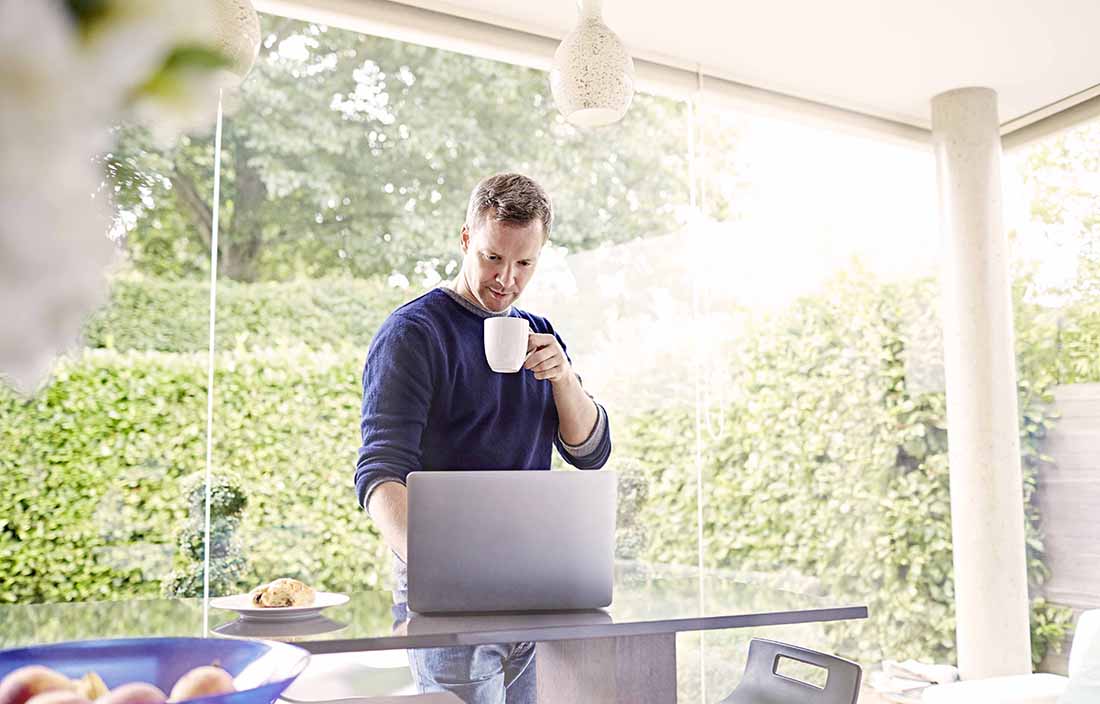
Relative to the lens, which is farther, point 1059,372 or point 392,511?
point 1059,372

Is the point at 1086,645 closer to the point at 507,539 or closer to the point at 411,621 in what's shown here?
the point at 507,539

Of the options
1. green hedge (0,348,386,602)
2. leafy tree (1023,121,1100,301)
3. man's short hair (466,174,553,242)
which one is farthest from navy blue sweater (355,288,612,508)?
leafy tree (1023,121,1100,301)

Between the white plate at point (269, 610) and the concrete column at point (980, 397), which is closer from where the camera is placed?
the white plate at point (269, 610)

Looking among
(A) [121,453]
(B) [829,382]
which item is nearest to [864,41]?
(B) [829,382]

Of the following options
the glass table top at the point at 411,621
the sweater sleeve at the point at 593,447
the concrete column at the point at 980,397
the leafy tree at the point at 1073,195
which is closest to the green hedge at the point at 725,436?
the leafy tree at the point at 1073,195

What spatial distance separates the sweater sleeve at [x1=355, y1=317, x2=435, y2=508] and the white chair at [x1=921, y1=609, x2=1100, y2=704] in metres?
2.11

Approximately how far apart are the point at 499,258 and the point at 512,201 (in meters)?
0.12

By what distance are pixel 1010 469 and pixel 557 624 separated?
3308 mm

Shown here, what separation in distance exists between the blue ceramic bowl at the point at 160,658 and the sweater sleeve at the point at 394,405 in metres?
1.00

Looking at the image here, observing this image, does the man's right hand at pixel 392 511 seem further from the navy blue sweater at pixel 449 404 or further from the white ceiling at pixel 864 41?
the white ceiling at pixel 864 41

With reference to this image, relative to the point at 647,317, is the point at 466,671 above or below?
below

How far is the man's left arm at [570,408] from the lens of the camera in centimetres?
186

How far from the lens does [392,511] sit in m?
1.77

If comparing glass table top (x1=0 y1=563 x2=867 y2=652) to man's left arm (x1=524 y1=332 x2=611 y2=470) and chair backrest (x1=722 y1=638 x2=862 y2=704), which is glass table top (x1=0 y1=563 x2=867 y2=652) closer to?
chair backrest (x1=722 y1=638 x2=862 y2=704)
